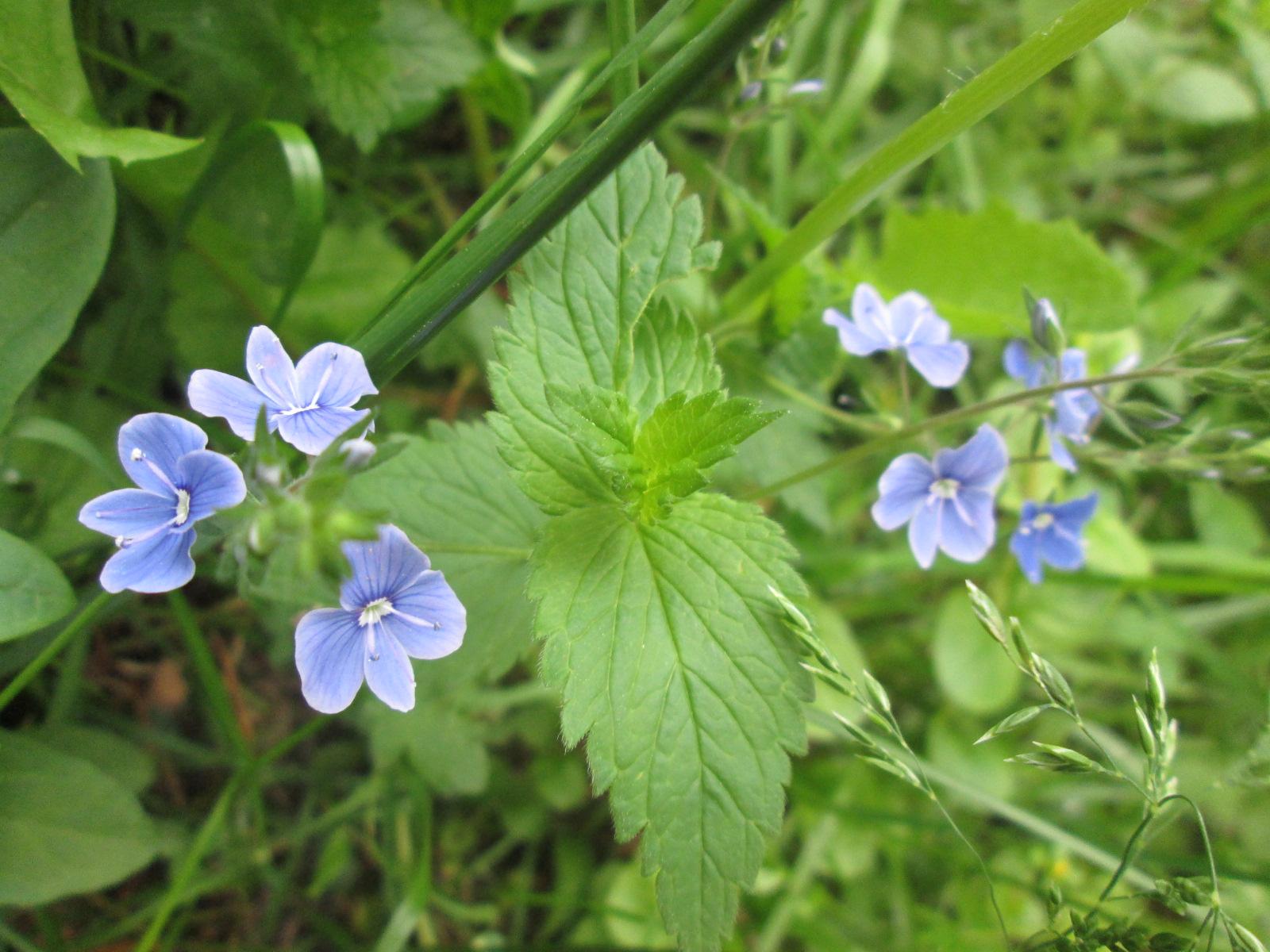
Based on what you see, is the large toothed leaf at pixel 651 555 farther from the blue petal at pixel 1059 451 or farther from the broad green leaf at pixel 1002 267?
the broad green leaf at pixel 1002 267

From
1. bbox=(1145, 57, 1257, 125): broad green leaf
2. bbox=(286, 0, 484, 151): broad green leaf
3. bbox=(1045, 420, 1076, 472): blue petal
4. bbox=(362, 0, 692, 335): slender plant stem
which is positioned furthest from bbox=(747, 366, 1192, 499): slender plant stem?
bbox=(1145, 57, 1257, 125): broad green leaf

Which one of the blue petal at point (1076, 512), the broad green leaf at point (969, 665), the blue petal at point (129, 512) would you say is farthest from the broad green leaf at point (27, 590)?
the broad green leaf at point (969, 665)

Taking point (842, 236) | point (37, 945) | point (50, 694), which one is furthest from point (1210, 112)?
point (37, 945)

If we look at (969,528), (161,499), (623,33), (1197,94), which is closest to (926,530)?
(969,528)

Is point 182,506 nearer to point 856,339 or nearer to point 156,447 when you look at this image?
point 156,447

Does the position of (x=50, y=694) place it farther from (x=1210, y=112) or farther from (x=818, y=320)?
(x=1210, y=112)

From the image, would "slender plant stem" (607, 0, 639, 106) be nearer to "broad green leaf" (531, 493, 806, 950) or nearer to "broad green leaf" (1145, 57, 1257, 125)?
"broad green leaf" (531, 493, 806, 950)
